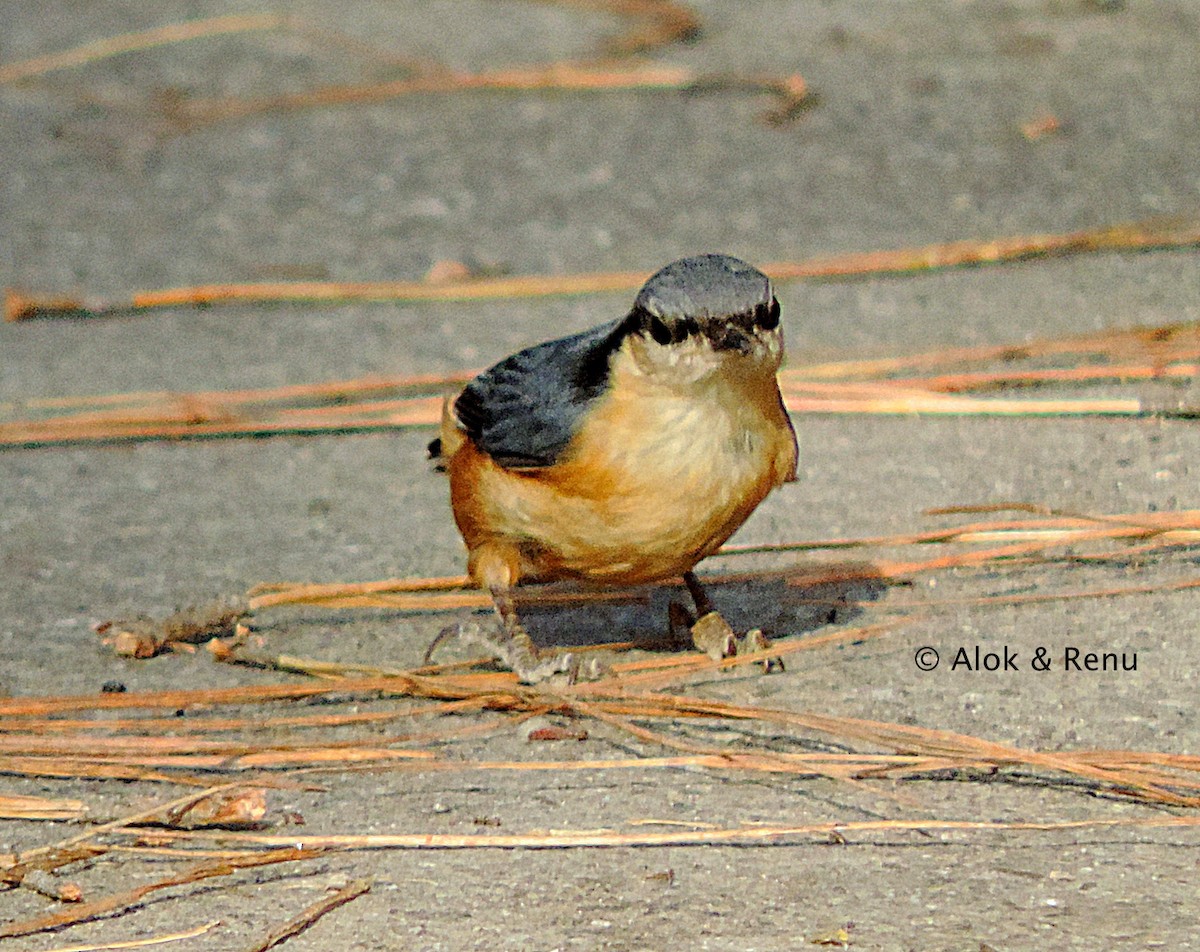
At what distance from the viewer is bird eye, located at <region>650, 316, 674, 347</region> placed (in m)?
3.24

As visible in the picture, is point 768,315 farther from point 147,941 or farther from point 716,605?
point 147,941

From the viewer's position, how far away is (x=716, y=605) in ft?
13.0

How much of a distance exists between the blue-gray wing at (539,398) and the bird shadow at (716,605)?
20.8 inches

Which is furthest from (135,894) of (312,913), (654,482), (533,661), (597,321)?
(597,321)

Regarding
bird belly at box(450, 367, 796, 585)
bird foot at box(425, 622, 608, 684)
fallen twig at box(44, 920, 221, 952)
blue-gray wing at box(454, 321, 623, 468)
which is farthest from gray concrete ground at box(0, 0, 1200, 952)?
blue-gray wing at box(454, 321, 623, 468)

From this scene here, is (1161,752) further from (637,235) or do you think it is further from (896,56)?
(896,56)

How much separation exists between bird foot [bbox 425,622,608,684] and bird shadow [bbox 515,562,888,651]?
221 mm

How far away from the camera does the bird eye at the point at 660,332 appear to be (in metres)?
3.24

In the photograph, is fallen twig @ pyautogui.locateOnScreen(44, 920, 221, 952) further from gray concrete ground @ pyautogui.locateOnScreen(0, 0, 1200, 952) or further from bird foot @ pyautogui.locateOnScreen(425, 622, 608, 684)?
bird foot @ pyautogui.locateOnScreen(425, 622, 608, 684)

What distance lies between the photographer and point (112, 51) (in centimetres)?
791

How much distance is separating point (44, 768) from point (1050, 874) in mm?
Result: 1832

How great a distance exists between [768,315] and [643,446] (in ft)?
1.21

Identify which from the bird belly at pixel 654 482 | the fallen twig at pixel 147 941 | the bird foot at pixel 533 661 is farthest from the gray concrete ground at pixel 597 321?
the bird belly at pixel 654 482

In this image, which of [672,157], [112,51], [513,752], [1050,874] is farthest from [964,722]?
[112,51]
